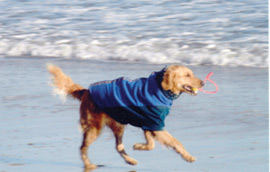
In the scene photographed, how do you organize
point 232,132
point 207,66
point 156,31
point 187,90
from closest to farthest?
point 187,90, point 232,132, point 207,66, point 156,31

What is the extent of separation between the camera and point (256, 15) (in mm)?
11227

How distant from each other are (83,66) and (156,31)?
2686 mm

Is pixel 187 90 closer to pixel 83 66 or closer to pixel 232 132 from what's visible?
pixel 232 132

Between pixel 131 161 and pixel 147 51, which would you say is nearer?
pixel 131 161

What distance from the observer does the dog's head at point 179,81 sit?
4.23 meters

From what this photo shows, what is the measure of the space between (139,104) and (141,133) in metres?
0.97

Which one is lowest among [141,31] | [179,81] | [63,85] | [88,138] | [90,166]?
[141,31]

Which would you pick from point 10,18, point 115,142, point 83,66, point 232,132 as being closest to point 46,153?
point 115,142

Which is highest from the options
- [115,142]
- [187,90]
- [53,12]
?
[187,90]

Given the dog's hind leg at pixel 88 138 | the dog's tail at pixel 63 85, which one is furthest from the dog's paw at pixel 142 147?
the dog's tail at pixel 63 85

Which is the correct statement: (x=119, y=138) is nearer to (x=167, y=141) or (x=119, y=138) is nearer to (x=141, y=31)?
(x=167, y=141)

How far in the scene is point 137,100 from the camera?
4.26 meters

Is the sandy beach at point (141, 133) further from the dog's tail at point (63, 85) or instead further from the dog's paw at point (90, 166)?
the dog's tail at point (63, 85)

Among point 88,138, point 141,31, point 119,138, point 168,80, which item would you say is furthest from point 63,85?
point 141,31
